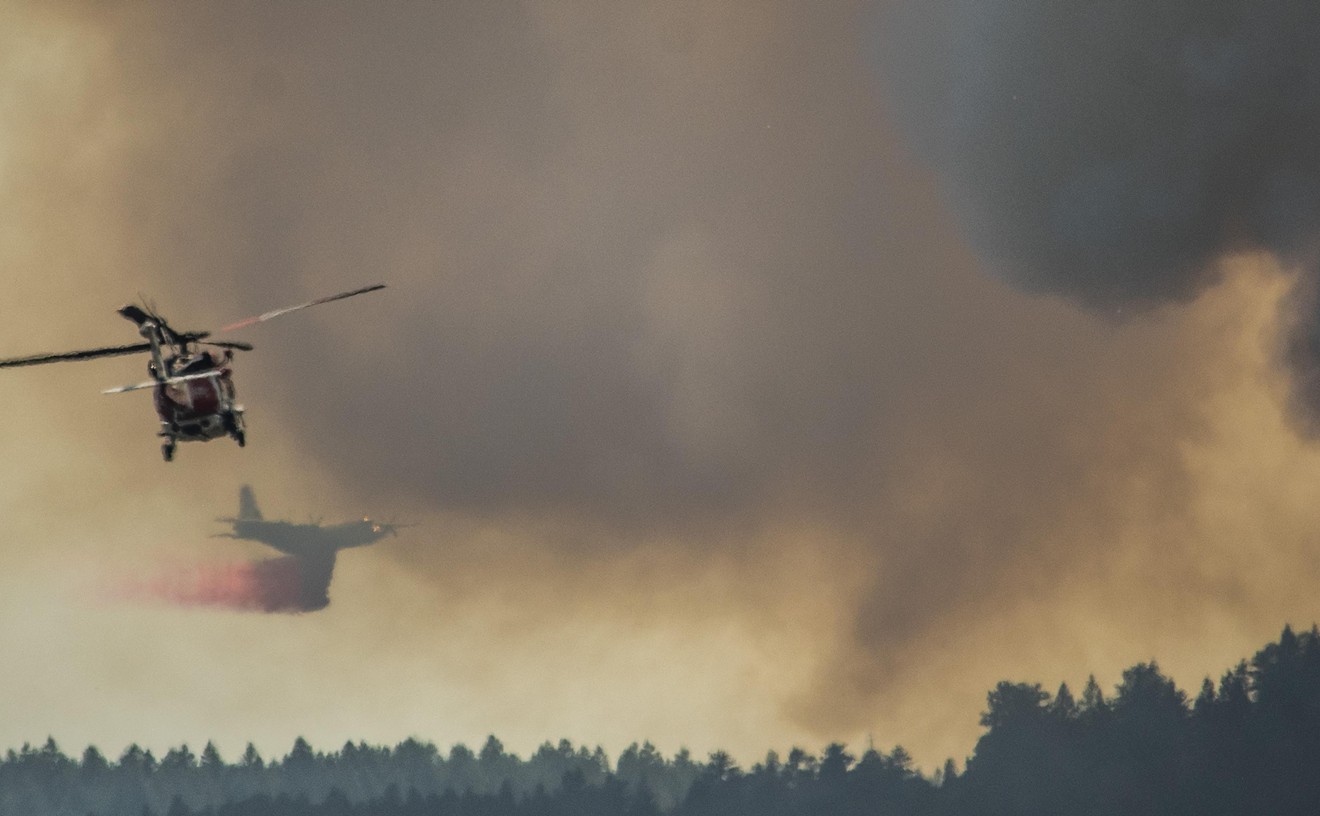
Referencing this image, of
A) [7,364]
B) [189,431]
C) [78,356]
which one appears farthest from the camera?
[189,431]

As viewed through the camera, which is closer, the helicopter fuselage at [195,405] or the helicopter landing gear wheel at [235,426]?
the helicopter fuselage at [195,405]

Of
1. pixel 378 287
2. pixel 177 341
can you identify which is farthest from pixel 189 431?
pixel 378 287

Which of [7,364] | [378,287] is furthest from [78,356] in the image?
[378,287]

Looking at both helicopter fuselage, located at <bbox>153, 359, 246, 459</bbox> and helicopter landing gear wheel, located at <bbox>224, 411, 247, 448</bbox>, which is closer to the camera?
helicopter fuselage, located at <bbox>153, 359, 246, 459</bbox>

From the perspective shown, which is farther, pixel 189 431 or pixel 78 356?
pixel 189 431

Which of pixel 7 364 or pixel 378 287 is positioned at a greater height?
pixel 378 287

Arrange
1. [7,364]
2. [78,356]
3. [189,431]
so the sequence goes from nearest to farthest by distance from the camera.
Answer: [7,364]
[78,356]
[189,431]

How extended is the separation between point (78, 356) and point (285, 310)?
997 cm

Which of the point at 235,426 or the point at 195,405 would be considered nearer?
the point at 195,405

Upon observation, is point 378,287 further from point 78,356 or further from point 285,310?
point 78,356

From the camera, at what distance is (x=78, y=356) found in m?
84.9

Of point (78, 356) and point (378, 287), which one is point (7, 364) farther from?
point (378, 287)

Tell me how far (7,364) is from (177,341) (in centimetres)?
1459

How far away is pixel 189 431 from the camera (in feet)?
297
